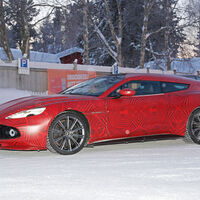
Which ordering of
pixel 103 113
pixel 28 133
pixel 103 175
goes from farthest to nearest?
pixel 103 113, pixel 28 133, pixel 103 175

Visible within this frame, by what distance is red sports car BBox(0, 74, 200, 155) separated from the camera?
5.39m

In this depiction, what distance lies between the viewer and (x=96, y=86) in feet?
21.0

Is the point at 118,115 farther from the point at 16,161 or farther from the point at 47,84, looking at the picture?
the point at 47,84

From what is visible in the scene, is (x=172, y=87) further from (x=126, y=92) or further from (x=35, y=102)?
(x=35, y=102)

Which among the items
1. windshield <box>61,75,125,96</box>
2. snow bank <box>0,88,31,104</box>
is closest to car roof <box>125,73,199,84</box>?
windshield <box>61,75,125,96</box>

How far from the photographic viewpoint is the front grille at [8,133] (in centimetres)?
536

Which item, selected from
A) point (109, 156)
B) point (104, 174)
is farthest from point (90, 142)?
point (104, 174)

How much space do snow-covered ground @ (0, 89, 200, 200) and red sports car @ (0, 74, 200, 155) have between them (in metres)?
0.26

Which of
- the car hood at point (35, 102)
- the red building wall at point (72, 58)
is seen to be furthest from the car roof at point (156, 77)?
the red building wall at point (72, 58)

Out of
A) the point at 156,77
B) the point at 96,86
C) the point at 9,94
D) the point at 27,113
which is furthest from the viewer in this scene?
the point at 9,94

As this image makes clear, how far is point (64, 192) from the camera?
342 cm

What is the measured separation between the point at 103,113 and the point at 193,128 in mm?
1897

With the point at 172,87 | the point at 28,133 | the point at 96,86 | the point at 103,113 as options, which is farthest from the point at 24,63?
the point at 28,133

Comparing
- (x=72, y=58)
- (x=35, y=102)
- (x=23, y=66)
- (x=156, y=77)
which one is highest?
(x=72, y=58)
